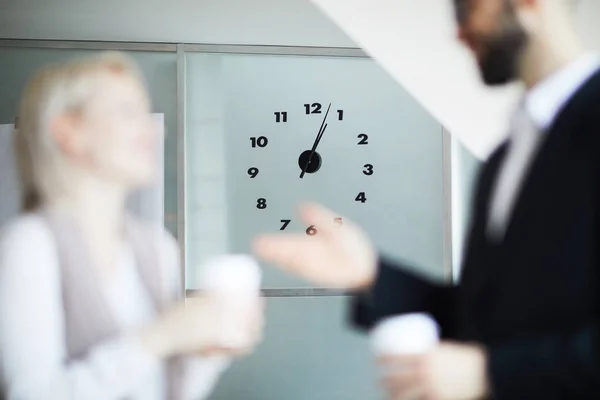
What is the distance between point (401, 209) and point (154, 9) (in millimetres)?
510

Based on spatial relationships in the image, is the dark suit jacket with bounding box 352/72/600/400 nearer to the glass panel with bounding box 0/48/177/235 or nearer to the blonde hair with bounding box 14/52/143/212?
the glass panel with bounding box 0/48/177/235

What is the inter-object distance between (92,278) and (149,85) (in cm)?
30

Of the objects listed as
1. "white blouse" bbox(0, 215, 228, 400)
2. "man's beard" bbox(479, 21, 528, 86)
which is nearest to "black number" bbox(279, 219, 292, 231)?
"white blouse" bbox(0, 215, 228, 400)

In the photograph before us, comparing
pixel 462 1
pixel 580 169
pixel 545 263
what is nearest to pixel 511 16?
pixel 462 1

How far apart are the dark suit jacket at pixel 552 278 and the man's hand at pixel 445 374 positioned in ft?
0.06

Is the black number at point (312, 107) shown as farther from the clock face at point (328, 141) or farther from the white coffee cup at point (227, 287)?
the white coffee cup at point (227, 287)

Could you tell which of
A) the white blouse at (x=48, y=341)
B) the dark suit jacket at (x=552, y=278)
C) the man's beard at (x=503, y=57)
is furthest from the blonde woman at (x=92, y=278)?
the man's beard at (x=503, y=57)

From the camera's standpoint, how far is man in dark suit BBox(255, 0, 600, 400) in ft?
2.59

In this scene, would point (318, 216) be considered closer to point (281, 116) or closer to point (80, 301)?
point (281, 116)

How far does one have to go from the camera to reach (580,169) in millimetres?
797

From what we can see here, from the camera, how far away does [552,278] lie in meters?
0.80

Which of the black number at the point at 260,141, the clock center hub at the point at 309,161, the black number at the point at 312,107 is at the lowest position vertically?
the clock center hub at the point at 309,161

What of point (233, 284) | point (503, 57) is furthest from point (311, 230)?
point (503, 57)

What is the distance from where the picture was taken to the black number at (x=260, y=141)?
102 cm
